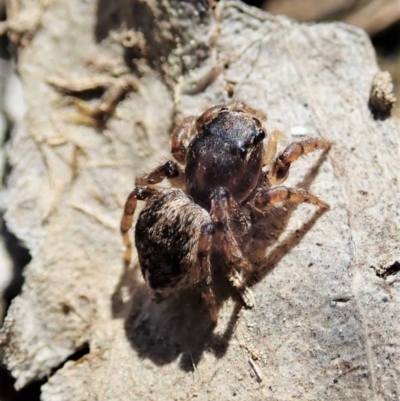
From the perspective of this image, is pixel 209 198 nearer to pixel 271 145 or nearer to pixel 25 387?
pixel 271 145

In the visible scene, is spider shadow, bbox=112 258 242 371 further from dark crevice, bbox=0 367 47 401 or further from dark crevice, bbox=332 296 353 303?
dark crevice, bbox=0 367 47 401

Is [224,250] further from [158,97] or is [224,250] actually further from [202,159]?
[158,97]

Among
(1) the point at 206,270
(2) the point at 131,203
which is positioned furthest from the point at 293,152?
(2) the point at 131,203

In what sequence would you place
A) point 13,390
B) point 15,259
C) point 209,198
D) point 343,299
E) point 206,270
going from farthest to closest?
point 15,259 < point 13,390 < point 209,198 < point 206,270 < point 343,299

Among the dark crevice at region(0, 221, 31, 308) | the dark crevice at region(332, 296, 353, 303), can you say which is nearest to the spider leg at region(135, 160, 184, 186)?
the dark crevice at region(0, 221, 31, 308)

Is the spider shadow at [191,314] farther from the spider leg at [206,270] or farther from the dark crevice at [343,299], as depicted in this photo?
the dark crevice at [343,299]

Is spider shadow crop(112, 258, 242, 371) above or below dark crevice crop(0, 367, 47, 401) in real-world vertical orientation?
above
